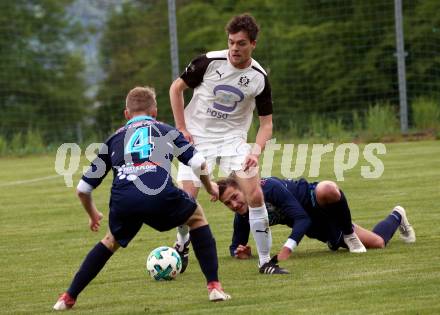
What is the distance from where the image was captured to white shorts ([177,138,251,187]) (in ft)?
26.7

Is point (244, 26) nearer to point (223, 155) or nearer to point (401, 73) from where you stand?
point (223, 155)

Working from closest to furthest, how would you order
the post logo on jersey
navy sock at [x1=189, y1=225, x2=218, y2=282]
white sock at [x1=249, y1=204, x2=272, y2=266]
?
navy sock at [x1=189, y1=225, x2=218, y2=282], white sock at [x1=249, y1=204, x2=272, y2=266], the post logo on jersey

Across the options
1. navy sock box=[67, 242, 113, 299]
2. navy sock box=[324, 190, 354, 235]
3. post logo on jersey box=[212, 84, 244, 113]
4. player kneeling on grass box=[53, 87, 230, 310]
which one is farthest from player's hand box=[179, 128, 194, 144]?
navy sock box=[67, 242, 113, 299]

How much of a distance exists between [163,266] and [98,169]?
53.3 inches

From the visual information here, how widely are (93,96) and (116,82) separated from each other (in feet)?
11.6

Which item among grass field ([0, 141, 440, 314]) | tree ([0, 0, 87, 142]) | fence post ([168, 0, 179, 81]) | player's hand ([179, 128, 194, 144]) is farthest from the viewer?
tree ([0, 0, 87, 142])

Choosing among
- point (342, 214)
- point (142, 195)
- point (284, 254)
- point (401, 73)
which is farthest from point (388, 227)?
point (401, 73)

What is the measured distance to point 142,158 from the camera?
634cm

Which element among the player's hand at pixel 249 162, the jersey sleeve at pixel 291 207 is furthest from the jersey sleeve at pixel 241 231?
the player's hand at pixel 249 162

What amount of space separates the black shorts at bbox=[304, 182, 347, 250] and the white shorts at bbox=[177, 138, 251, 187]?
2.25 ft

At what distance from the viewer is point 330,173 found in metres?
15.1

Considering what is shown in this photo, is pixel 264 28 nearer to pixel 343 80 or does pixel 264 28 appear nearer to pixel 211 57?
pixel 343 80

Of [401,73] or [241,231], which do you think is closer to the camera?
[241,231]

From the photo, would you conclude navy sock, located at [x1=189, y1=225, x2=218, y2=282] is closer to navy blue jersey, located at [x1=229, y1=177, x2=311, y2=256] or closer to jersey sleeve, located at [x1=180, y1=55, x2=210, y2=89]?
navy blue jersey, located at [x1=229, y1=177, x2=311, y2=256]
